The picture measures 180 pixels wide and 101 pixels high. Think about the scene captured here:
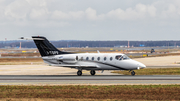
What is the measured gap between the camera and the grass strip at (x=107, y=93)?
23.6m

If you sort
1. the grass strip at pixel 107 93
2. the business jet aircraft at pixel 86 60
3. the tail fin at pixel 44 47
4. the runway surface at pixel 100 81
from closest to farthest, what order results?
the grass strip at pixel 107 93
the runway surface at pixel 100 81
the business jet aircraft at pixel 86 60
the tail fin at pixel 44 47

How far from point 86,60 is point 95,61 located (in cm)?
141

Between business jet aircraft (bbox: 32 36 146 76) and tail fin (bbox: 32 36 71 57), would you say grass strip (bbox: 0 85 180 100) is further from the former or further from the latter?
tail fin (bbox: 32 36 71 57)

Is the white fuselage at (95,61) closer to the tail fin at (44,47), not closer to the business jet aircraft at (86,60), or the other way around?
the business jet aircraft at (86,60)

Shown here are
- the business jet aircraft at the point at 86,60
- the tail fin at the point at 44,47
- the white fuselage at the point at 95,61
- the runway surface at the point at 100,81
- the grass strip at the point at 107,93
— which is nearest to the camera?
the grass strip at the point at 107,93

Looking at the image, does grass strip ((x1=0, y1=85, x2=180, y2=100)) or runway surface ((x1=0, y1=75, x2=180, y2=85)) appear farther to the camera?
runway surface ((x1=0, y1=75, x2=180, y2=85))

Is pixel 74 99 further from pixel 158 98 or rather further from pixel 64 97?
pixel 158 98

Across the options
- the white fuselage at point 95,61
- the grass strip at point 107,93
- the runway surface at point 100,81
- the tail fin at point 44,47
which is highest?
the tail fin at point 44,47

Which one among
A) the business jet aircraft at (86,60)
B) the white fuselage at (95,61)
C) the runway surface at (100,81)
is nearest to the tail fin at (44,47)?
the business jet aircraft at (86,60)

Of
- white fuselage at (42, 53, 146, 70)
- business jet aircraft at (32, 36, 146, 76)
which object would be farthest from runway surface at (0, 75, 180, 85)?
business jet aircraft at (32, 36, 146, 76)

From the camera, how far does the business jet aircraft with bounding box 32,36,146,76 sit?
1654 inches

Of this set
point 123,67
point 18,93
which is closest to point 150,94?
point 18,93

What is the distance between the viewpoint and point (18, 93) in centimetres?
2611

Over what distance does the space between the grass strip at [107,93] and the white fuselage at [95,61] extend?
13.1 metres
